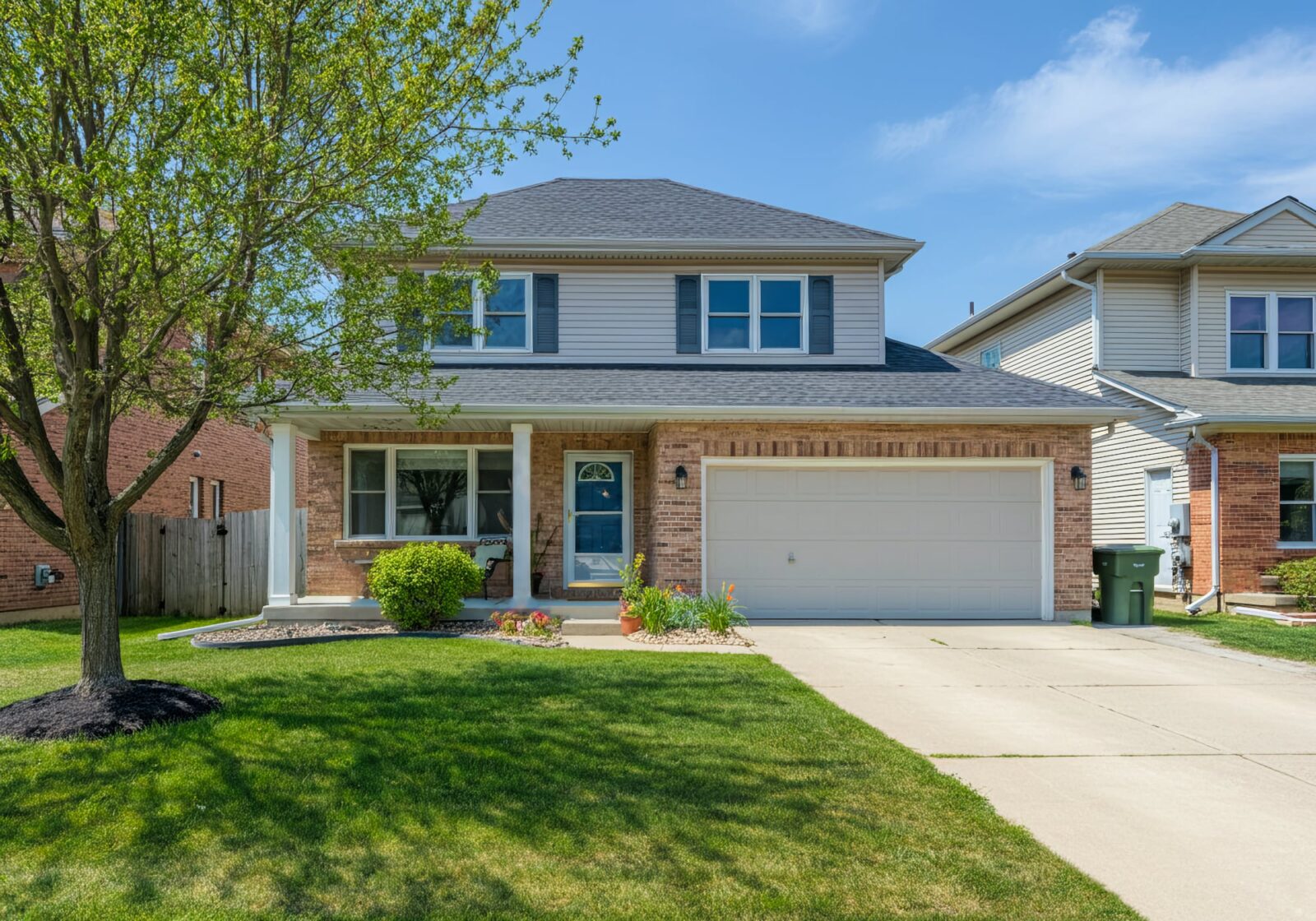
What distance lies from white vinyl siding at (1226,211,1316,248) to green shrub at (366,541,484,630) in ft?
49.0

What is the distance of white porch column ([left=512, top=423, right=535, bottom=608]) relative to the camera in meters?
12.0

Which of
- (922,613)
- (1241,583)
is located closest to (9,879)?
(922,613)

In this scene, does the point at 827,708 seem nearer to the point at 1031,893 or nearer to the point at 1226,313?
the point at 1031,893

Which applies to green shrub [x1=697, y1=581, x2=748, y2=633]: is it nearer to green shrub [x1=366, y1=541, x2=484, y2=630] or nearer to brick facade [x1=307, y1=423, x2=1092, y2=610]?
brick facade [x1=307, y1=423, x2=1092, y2=610]

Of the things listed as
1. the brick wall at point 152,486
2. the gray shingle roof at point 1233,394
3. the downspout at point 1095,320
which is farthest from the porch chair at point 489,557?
the downspout at point 1095,320

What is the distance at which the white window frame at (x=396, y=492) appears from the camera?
1334 centimetres

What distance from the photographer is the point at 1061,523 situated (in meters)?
12.4

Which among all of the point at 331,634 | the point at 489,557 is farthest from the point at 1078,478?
the point at 331,634

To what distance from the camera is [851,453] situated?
1230 cm

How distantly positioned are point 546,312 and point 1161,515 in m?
11.5

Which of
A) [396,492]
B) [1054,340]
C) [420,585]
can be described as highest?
[1054,340]

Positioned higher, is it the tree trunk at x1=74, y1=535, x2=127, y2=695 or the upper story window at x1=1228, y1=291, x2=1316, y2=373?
the upper story window at x1=1228, y1=291, x2=1316, y2=373

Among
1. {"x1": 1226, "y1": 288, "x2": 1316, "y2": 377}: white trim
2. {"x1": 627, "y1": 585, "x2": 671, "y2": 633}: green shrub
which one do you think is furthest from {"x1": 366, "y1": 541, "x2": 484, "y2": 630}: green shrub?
{"x1": 1226, "y1": 288, "x2": 1316, "y2": 377}: white trim

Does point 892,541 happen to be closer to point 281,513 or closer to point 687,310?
point 687,310
